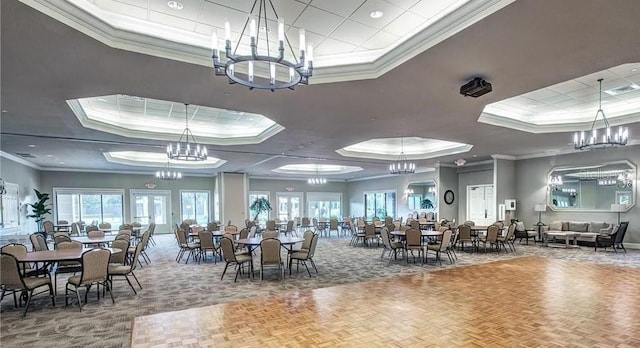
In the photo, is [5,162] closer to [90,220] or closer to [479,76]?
[90,220]

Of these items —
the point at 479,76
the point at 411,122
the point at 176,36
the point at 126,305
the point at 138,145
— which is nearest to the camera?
the point at 176,36

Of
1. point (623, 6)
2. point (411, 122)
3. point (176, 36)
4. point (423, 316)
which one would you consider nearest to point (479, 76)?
point (623, 6)

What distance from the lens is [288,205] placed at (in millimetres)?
20359

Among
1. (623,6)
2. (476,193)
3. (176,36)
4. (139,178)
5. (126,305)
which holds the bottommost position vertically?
(126,305)

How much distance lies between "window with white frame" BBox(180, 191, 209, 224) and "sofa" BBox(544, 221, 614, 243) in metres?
15.4

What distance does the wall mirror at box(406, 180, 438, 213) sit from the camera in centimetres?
1758

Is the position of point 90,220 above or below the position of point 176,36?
below

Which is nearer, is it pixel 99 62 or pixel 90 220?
pixel 99 62

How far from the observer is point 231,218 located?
15320 mm

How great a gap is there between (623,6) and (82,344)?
608 centimetres

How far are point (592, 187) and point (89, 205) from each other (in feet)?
65.3

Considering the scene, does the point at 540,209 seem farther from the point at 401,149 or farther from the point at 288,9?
the point at 288,9

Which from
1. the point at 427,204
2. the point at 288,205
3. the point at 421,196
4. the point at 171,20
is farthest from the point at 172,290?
the point at 421,196

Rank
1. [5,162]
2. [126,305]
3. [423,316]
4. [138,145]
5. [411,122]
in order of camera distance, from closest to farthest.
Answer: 1. [423,316]
2. [126,305]
3. [411,122]
4. [138,145]
5. [5,162]
